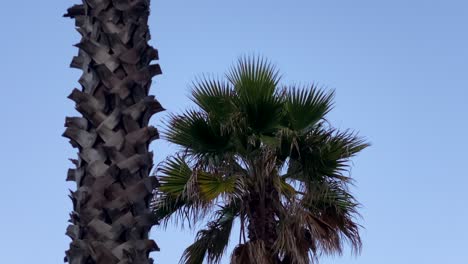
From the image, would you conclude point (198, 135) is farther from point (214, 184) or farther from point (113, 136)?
point (113, 136)

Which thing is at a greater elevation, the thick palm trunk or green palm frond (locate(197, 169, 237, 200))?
green palm frond (locate(197, 169, 237, 200))

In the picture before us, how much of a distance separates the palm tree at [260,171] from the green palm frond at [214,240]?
1cm

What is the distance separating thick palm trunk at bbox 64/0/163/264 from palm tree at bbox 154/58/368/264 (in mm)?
5107

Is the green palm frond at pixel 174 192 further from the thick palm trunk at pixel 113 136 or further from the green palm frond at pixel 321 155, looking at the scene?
the thick palm trunk at pixel 113 136

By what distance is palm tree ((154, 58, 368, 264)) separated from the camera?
11781 millimetres

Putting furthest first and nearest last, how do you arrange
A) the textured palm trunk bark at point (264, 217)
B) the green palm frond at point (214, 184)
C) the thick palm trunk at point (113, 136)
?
1. the textured palm trunk bark at point (264, 217)
2. the green palm frond at point (214, 184)
3. the thick palm trunk at point (113, 136)

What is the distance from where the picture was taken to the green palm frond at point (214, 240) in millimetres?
12133

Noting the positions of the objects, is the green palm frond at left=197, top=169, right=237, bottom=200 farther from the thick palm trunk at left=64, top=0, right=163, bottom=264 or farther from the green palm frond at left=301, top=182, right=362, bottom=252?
the thick palm trunk at left=64, top=0, right=163, bottom=264

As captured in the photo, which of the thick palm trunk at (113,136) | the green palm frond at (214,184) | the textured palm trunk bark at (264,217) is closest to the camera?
the thick palm trunk at (113,136)

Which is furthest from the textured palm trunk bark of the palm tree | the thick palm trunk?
the thick palm trunk

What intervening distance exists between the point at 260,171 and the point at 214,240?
1209 millimetres

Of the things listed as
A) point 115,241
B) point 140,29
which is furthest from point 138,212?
point 140,29

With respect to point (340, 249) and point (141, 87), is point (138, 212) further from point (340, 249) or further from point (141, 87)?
point (340, 249)

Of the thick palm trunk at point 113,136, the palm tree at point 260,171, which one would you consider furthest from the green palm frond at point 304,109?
the thick palm trunk at point 113,136
